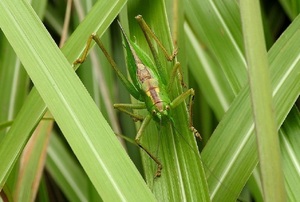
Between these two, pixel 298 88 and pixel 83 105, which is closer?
pixel 83 105

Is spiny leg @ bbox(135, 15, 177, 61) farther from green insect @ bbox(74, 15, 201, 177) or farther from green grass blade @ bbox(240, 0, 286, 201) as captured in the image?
green grass blade @ bbox(240, 0, 286, 201)

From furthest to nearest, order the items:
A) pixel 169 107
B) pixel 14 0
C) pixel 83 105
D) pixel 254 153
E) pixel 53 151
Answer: pixel 53 151
pixel 169 107
pixel 254 153
pixel 14 0
pixel 83 105

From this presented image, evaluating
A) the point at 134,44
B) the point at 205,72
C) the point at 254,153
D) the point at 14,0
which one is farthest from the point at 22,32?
the point at 205,72

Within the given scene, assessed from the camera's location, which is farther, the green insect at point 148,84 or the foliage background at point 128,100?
the green insect at point 148,84

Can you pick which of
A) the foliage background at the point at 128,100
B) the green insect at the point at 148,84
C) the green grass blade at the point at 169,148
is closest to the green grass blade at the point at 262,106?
the foliage background at the point at 128,100

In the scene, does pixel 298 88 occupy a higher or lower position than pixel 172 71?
lower

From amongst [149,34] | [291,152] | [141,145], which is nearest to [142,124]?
[141,145]

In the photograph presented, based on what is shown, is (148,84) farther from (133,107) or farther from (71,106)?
(71,106)

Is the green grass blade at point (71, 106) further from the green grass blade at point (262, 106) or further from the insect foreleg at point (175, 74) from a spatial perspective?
the insect foreleg at point (175, 74)

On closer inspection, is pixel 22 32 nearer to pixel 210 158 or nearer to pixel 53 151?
pixel 210 158
